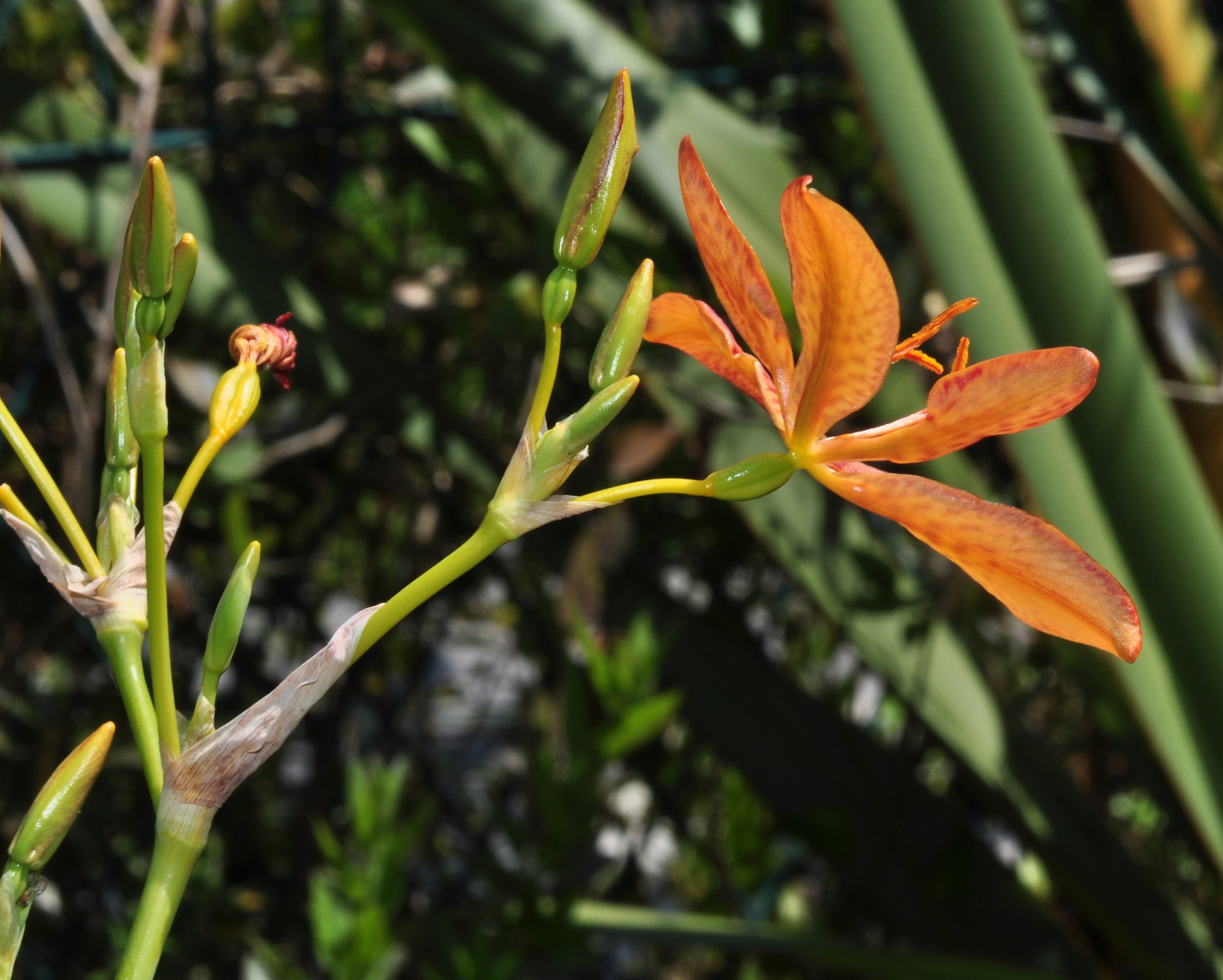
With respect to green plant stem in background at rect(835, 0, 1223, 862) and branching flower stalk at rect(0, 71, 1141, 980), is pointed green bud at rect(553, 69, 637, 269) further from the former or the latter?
green plant stem in background at rect(835, 0, 1223, 862)

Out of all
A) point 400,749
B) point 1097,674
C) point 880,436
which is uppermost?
point 880,436

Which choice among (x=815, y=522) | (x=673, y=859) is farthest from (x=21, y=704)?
(x=673, y=859)

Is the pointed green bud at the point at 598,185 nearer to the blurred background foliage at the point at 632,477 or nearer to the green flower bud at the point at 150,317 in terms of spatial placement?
the green flower bud at the point at 150,317

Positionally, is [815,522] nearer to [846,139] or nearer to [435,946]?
[435,946]

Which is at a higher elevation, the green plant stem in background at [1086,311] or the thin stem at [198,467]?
the thin stem at [198,467]

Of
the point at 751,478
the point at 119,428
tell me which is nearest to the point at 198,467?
the point at 119,428

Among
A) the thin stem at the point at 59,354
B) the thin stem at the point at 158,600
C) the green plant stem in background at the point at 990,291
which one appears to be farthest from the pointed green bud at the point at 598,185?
the thin stem at the point at 59,354
